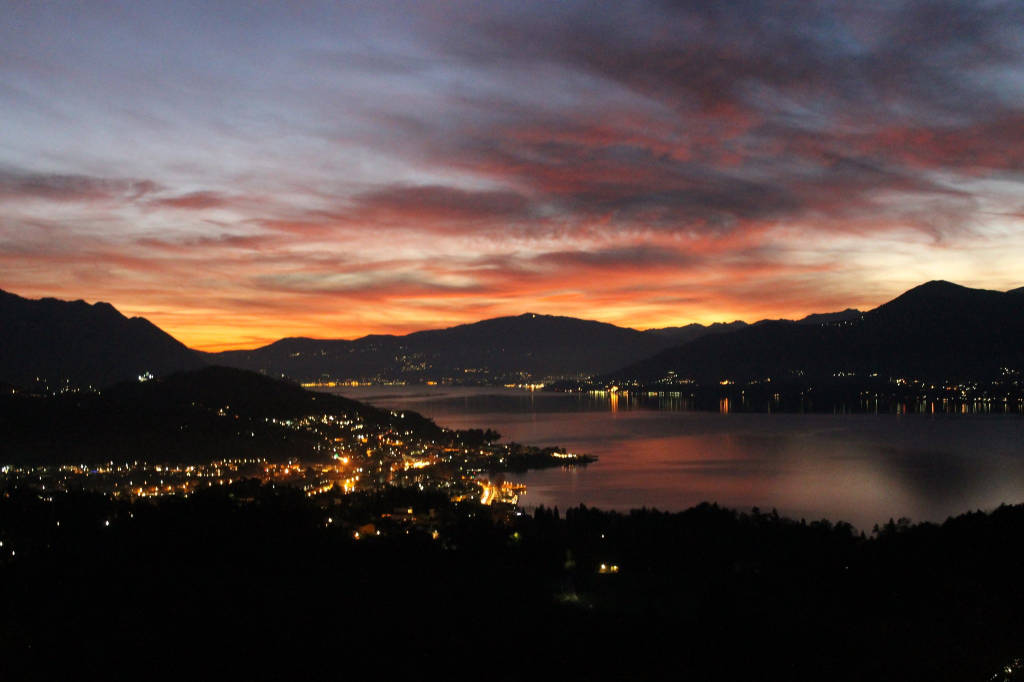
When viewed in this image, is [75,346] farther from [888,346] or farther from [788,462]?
[888,346]

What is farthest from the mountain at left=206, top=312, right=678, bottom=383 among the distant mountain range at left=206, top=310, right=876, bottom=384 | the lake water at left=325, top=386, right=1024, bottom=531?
the lake water at left=325, top=386, right=1024, bottom=531

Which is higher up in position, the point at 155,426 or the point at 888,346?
the point at 888,346

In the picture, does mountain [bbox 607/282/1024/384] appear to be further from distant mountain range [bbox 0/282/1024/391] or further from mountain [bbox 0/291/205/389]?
mountain [bbox 0/291/205/389]

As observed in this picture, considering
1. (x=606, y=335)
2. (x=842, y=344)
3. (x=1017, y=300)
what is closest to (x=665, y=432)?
(x=842, y=344)

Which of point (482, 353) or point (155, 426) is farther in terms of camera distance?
point (482, 353)

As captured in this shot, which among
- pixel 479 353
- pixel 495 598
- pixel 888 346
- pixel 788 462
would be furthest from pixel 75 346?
pixel 479 353
